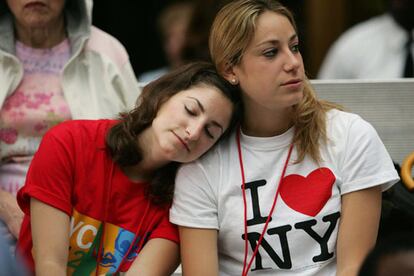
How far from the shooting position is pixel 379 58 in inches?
174

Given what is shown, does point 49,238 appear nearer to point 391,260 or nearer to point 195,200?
point 195,200

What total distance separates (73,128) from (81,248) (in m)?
0.36

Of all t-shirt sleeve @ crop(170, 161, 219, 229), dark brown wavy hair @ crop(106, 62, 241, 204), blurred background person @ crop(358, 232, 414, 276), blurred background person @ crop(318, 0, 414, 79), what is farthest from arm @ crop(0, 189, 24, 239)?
blurred background person @ crop(318, 0, 414, 79)

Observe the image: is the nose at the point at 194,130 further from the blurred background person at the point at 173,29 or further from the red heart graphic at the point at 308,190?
the blurred background person at the point at 173,29

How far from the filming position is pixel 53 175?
9.86 ft

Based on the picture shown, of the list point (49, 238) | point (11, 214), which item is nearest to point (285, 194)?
point (49, 238)

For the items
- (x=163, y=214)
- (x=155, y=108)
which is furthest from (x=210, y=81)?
(x=163, y=214)

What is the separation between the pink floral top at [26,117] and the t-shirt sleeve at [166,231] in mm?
621

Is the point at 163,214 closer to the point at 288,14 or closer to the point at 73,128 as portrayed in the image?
the point at 73,128

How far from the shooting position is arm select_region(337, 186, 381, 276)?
2.89 metres

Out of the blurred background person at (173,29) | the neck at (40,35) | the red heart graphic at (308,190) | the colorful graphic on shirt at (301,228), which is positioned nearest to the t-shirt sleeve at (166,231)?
the colorful graphic on shirt at (301,228)

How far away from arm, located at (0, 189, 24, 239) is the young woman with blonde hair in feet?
1.83

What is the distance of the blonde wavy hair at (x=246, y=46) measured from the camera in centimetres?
297

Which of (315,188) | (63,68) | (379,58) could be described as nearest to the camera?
(315,188)
